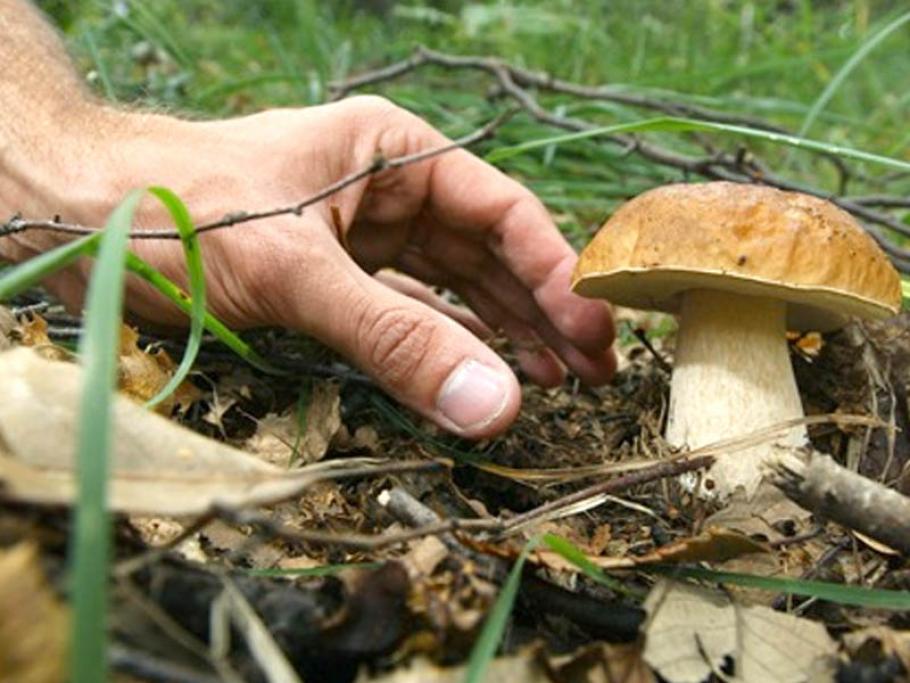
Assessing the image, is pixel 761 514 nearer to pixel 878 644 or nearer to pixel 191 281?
pixel 878 644

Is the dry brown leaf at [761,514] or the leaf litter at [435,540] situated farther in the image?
the dry brown leaf at [761,514]

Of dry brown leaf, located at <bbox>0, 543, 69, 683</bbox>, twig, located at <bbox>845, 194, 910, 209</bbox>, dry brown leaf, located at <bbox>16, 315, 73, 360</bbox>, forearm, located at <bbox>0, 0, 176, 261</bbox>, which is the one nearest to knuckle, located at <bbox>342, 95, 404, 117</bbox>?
forearm, located at <bbox>0, 0, 176, 261</bbox>

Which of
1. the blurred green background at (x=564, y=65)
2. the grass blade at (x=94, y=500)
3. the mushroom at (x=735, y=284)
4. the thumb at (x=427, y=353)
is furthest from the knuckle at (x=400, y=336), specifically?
the blurred green background at (x=564, y=65)

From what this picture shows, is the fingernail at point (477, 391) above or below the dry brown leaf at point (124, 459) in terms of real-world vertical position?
below

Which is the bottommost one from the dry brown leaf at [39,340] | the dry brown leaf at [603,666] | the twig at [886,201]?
the dry brown leaf at [39,340]

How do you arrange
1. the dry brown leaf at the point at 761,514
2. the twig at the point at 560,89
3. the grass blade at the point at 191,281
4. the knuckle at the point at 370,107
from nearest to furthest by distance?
1. the grass blade at the point at 191,281
2. the dry brown leaf at the point at 761,514
3. the knuckle at the point at 370,107
4. the twig at the point at 560,89

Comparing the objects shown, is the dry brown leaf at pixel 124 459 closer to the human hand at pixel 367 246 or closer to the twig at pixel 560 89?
the human hand at pixel 367 246

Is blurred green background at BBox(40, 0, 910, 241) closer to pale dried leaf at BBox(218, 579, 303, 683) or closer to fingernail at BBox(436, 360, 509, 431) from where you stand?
fingernail at BBox(436, 360, 509, 431)
